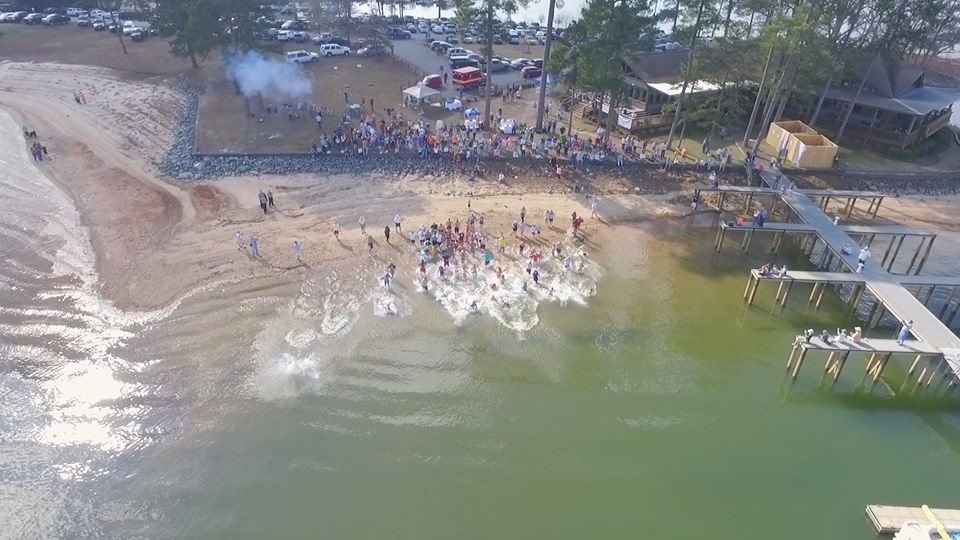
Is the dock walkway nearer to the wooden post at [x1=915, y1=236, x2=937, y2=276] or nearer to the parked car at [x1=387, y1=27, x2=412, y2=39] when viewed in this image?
the wooden post at [x1=915, y1=236, x2=937, y2=276]

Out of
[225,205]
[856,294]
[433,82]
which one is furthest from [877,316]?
[225,205]

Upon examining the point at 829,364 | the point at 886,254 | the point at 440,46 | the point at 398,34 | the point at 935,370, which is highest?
the point at 398,34

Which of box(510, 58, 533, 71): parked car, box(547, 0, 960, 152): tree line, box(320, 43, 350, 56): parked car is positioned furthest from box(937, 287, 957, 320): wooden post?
box(320, 43, 350, 56): parked car

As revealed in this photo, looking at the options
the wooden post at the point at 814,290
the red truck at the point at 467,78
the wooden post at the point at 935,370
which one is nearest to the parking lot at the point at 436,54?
the red truck at the point at 467,78

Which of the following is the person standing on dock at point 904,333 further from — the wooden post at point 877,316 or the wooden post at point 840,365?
the wooden post at point 877,316

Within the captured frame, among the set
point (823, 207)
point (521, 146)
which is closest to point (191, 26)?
point (521, 146)

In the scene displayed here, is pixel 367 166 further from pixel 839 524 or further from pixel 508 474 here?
pixel 839 524

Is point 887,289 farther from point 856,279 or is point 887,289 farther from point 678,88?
point 678,88
